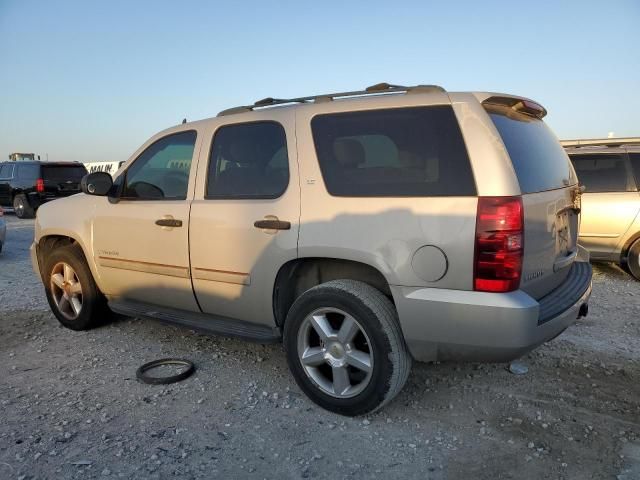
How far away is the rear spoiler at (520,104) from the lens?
9.28 ft

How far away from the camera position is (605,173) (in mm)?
6602

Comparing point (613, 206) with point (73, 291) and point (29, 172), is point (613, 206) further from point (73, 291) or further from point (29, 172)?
point (29, 172)

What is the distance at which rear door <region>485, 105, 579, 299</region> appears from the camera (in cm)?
265

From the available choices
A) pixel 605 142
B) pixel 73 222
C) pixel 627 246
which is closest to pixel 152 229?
pixel 73 222

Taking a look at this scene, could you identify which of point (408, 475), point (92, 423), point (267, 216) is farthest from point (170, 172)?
point (408, 475)

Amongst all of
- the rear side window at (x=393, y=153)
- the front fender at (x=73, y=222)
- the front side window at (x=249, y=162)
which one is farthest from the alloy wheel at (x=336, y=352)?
the front fender at (x=73, y=222)

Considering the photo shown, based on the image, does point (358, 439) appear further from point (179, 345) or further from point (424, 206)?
point (179, 345)

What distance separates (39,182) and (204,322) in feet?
45.2

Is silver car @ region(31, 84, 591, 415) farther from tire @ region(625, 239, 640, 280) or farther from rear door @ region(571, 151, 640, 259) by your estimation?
tire @ region(625, 239, 640, 280)

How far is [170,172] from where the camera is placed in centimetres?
393

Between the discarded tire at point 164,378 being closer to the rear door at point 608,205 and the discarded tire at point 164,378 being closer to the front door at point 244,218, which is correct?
the front door at point 244,218

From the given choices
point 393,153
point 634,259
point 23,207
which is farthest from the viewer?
point 23,207

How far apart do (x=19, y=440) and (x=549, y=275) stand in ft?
10.3

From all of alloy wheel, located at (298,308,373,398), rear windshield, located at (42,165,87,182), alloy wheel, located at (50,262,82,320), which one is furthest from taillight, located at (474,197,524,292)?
rear windshield, located at (42,165,87,182)
